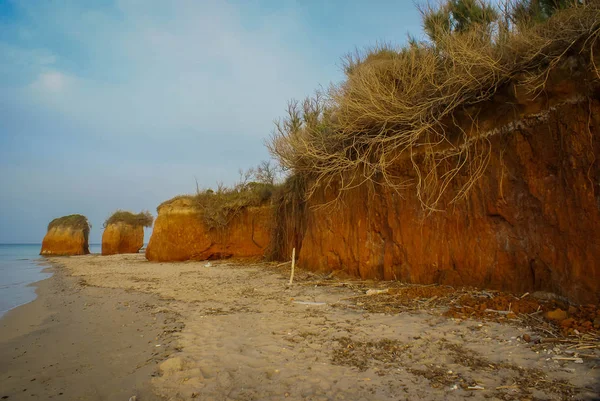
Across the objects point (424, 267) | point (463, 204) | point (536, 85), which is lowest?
point (424, 267)

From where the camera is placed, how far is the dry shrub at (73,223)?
95.4 ft

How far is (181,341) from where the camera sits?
13.3 feet

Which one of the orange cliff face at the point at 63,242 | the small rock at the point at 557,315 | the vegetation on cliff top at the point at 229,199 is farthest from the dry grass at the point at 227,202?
the orange cliff face at the point at 63,242

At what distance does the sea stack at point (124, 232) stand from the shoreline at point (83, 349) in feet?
Answer: 70.5

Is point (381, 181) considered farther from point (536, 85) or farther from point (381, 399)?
point (381, 399)

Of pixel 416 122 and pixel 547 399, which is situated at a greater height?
pixel 416 122

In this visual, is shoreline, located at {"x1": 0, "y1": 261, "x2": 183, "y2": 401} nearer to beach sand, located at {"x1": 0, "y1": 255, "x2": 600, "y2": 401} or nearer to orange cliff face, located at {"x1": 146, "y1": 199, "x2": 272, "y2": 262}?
beach sand, located at {"x1": 0, "y1": 255, "x2": 600, "y2": 401}

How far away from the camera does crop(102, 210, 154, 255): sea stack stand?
26.6m

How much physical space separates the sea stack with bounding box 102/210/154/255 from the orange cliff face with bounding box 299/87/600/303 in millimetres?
24422

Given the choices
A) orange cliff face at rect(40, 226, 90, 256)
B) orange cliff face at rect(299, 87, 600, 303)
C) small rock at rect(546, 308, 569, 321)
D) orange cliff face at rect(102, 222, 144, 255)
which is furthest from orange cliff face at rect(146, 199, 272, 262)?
orange cliff face at rect(40, 226, 90, 256)

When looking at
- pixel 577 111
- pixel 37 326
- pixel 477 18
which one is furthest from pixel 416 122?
pixel 37 326

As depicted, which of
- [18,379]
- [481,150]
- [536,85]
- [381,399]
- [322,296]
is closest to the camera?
[381,399]

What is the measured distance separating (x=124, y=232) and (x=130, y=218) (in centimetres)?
121

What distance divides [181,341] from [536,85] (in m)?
5.90
